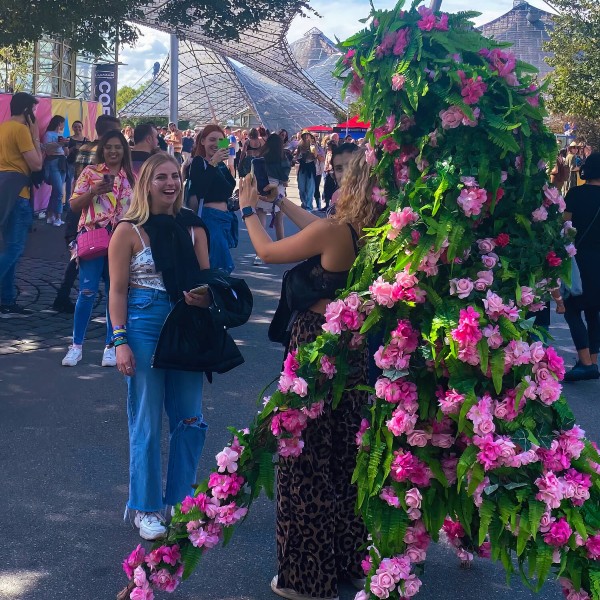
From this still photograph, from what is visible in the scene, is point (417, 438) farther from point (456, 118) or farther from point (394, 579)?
point (456, 118)

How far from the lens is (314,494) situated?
3.86 metres

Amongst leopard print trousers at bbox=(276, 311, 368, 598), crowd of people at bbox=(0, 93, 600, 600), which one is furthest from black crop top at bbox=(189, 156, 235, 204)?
leopard print trousers at bbox=(276, 311, 368, 598)

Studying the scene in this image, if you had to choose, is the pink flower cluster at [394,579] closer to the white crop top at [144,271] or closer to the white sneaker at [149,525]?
the white sneaker at [149,525]

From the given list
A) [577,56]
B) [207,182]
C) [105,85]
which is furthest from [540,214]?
[577,56]

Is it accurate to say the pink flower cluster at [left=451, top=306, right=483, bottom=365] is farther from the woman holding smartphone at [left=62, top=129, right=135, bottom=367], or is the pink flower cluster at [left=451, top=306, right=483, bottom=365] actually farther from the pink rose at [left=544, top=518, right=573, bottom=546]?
the woman holding smartphone at [left=62, top=129, right=135, bottom=367]

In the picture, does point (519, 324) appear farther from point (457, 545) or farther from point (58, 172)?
point (58, 172)

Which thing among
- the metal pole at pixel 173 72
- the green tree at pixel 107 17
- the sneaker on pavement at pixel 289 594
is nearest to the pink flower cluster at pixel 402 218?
the sneaker on pavement at pixel 289 594

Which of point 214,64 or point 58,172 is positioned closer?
point 58,172

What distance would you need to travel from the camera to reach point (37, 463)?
17.6ft

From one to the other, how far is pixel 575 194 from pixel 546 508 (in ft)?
16.0

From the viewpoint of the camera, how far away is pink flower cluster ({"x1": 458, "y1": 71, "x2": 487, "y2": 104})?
3.11m

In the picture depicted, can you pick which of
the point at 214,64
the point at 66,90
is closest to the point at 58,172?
the point at 66,90

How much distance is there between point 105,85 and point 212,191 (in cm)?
1378

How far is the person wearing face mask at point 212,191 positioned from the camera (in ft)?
28.7
